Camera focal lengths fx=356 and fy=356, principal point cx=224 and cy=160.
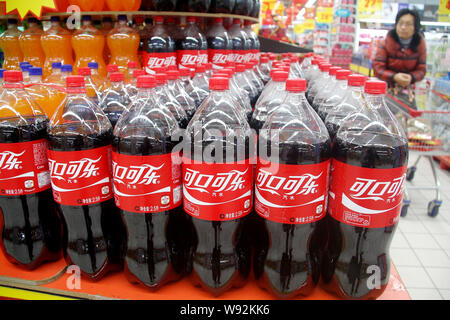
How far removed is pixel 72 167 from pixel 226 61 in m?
1.97

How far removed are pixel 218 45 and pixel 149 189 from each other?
2041 millimetres

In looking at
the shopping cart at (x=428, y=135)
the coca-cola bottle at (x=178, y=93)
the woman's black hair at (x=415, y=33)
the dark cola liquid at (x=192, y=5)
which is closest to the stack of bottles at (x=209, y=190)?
the coca-cola bottle at (x=178, y=93)

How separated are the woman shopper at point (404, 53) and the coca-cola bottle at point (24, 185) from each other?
4690 millimetres

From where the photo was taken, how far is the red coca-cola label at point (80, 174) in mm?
1245

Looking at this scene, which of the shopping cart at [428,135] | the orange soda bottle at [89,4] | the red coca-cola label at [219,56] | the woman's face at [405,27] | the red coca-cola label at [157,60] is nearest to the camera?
the red coca-cola label at [157,60]

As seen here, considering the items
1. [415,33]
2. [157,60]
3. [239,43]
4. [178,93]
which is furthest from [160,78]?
[415,33]

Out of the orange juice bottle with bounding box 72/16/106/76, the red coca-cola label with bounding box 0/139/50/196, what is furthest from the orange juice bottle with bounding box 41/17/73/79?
the red coca-cola label with bounding box 0/139/50/196

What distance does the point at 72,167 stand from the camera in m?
1.25

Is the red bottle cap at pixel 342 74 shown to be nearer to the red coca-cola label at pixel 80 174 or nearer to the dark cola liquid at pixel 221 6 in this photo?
the red coca-cola label at pixel 80 174

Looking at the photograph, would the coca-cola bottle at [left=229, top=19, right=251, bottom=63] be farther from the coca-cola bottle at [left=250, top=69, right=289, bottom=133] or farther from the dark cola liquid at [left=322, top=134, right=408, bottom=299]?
the dark cola liquid at [left=322, top=134, right=408, bottom=299]

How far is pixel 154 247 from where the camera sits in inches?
53.6

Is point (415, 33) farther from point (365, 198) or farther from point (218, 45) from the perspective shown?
point (365, 198)

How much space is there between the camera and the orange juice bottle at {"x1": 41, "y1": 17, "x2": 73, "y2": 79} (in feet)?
7.93
